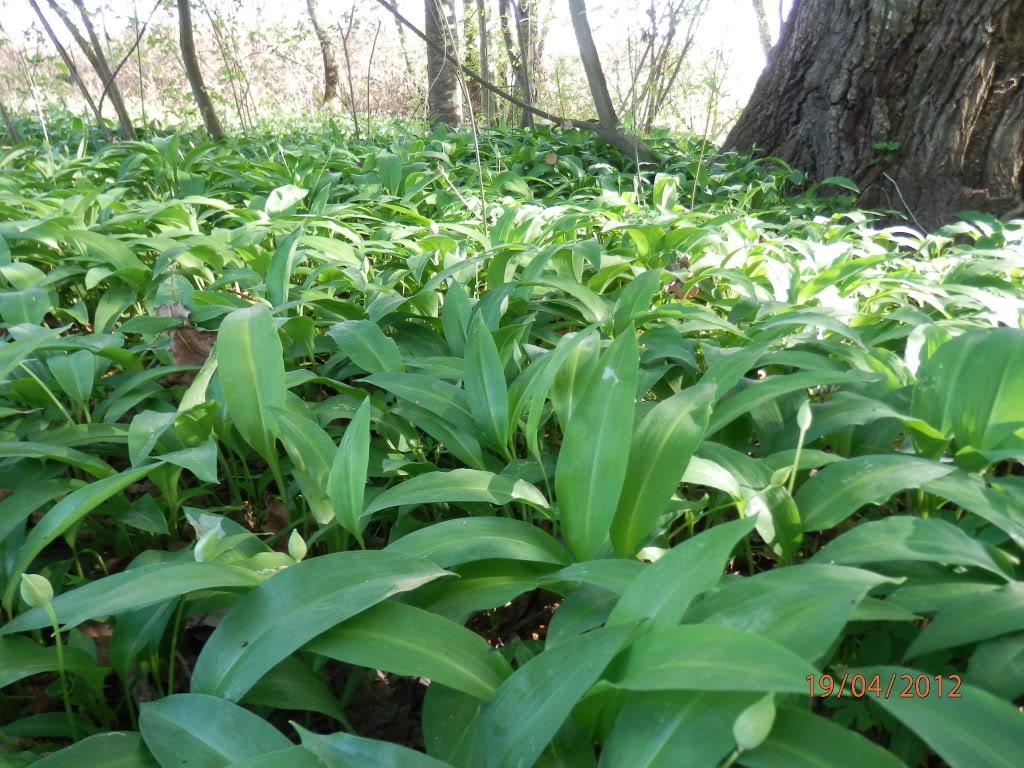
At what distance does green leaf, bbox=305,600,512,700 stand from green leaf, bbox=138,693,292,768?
8cm

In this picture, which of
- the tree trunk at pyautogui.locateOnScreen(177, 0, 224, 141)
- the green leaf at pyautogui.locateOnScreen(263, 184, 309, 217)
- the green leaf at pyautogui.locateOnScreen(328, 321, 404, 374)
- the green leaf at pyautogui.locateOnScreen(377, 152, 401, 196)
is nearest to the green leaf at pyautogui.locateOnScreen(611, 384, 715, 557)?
the green leaf at pyautogui.locateOnScreen(328, 321, 404, 374)

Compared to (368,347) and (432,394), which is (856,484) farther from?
(368,347)

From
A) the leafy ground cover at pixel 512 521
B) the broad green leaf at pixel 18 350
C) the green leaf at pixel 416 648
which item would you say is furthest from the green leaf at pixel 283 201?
the green leaf at pixel 416 648

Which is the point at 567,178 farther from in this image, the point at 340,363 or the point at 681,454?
the point at 681,454

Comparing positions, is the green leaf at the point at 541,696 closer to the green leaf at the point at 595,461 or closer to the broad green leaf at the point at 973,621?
the green leaf at the point at 595,461

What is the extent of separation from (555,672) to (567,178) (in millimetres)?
3407

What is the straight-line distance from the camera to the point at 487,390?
1.08 meters

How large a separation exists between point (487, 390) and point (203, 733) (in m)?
0.61

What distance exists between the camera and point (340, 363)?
144 centimetres

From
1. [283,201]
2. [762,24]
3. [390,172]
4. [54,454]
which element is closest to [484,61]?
[390,172]

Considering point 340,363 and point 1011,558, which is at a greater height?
point 340,363

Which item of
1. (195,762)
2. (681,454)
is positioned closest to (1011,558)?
(681,454)

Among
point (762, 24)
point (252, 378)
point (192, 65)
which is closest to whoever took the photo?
point (252, 378)

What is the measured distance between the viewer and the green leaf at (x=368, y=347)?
1.24 meters
